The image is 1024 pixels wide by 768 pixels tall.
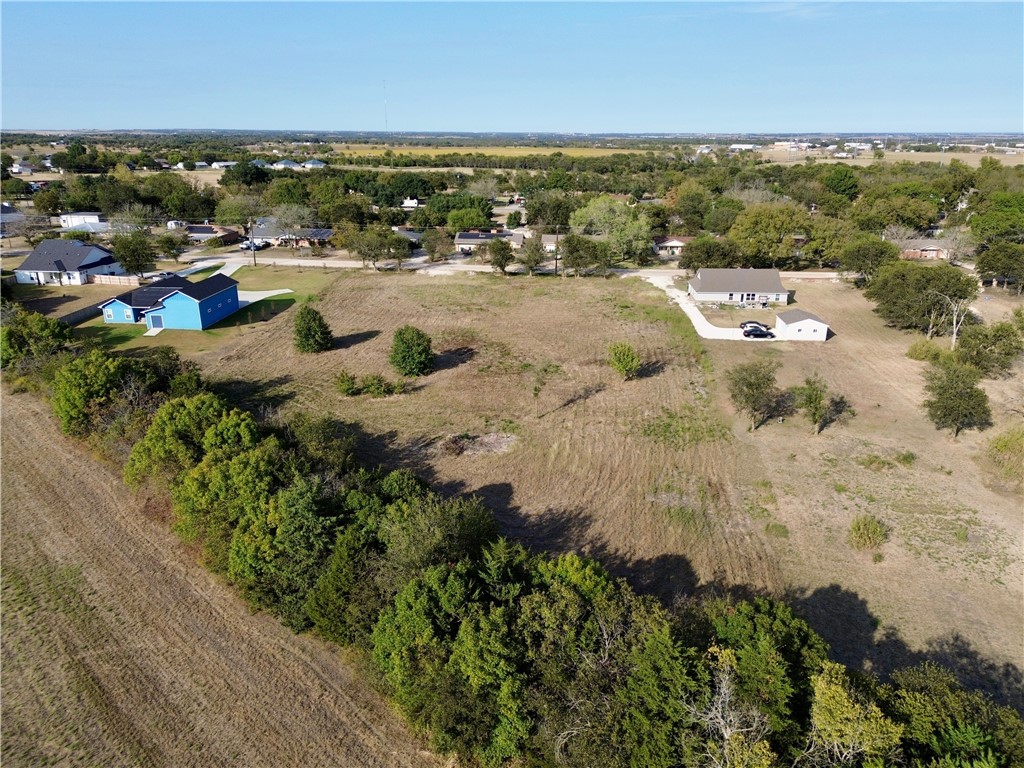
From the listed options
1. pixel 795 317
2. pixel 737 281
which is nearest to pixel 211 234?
pixel 737 281

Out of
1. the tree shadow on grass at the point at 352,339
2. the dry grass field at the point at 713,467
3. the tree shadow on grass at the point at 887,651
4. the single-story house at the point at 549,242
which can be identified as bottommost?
the tree shadow on grass at the point at 887,651

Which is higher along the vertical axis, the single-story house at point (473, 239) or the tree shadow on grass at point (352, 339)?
the single-story house at point (473, 239)

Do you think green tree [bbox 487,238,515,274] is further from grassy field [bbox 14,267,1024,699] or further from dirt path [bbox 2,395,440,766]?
dirt path [bbox 2,395,440,766]

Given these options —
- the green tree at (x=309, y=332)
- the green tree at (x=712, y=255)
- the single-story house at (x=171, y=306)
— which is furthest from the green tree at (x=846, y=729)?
the green tree at (x=712, y=255)

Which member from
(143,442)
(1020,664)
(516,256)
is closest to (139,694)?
(143,442)

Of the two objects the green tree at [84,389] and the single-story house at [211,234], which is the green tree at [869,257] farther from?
the single-story house at [211,234]
